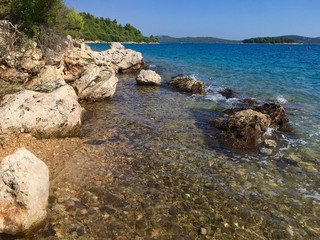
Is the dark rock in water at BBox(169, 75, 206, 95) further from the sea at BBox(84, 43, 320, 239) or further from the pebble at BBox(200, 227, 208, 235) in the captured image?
A: the pebble at BBox(200, 227, 208, 235)

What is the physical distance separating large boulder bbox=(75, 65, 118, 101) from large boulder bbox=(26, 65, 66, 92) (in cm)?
157

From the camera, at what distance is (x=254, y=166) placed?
10641mm

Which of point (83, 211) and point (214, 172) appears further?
point (214, 172)

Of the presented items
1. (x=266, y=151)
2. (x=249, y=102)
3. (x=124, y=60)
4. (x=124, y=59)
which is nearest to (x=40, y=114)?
(x=266, y=151)

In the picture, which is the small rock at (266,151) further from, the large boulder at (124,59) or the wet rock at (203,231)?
the large boulder at (124,59)

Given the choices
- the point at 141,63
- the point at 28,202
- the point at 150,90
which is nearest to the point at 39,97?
the point at 28,202

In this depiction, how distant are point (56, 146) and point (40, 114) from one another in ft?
5.13

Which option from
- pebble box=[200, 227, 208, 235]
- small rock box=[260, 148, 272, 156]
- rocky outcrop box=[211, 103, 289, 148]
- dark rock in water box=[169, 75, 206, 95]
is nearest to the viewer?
pebble box=[200, 227, 208, 235]

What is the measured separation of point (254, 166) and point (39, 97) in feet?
29.2

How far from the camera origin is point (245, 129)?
13.3 metres

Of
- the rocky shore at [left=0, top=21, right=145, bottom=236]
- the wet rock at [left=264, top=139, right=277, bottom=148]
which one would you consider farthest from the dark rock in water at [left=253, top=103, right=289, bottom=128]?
the rocky shore at [left=0, top=21, right=145, bottom=236]

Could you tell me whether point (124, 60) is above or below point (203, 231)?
above

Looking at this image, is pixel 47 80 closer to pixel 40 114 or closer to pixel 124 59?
pixel 40 114

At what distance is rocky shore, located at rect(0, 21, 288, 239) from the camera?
663cm
